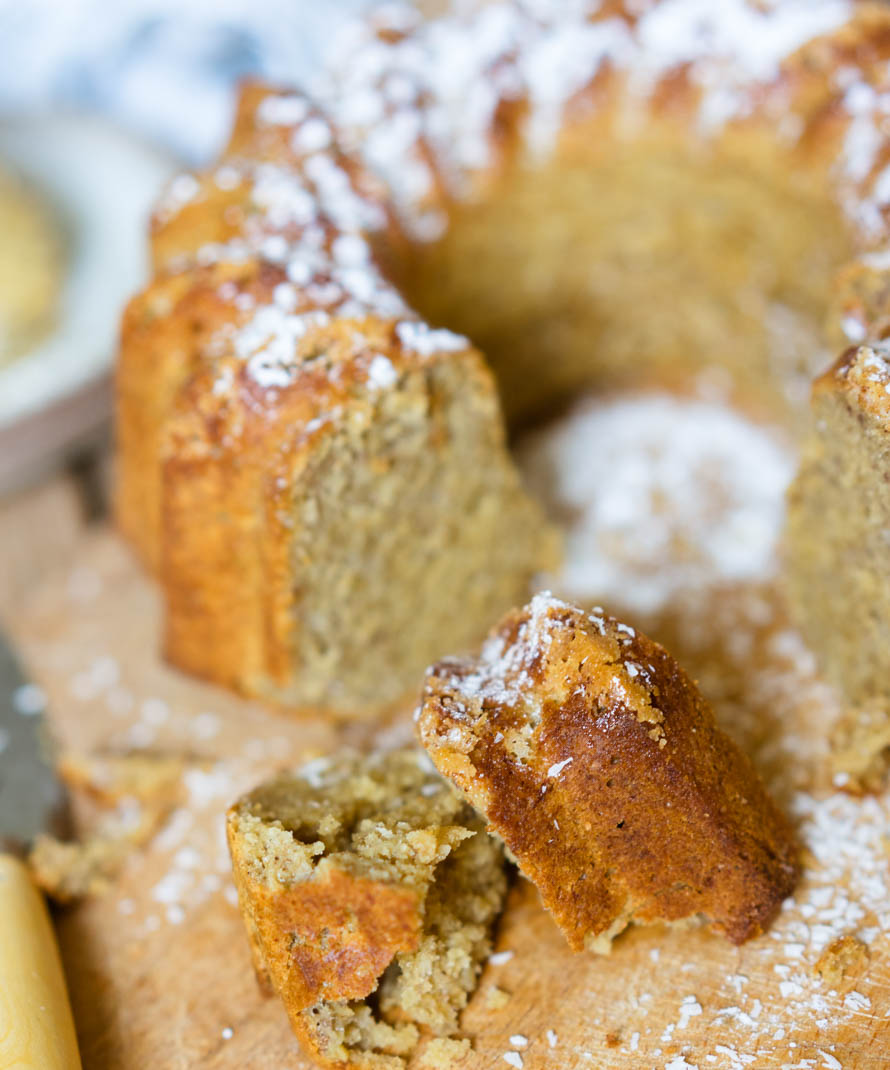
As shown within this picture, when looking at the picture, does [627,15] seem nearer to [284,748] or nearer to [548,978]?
[284,748]

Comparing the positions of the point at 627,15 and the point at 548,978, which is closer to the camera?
the point at 548,978

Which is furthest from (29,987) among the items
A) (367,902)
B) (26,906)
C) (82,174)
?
(82,174)

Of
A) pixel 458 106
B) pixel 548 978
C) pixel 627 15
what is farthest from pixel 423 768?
pixel 627 15

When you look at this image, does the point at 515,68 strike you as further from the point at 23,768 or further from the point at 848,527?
the point at 23,768

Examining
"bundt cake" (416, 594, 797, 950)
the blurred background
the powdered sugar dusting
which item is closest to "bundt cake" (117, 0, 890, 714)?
the powdered sugar dusting

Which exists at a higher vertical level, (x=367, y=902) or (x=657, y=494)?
(x=367, y=902)

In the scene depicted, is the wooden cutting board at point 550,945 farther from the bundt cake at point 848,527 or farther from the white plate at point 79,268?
the white plate at point 79,268
